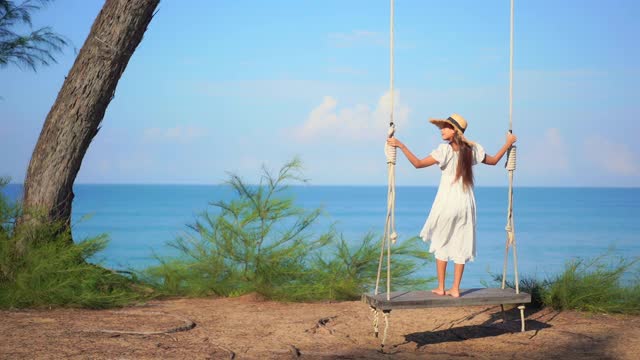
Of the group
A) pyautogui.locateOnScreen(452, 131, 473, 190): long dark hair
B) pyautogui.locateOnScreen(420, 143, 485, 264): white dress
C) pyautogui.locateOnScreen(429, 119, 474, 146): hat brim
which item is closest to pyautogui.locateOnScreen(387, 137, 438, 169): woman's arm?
pyautogui.locateOnScreen(420, 143, 485, 264): white dress

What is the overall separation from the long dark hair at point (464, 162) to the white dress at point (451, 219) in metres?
0.04

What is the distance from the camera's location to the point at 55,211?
8562mm

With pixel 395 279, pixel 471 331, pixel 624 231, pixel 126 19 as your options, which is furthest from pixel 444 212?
pixel 624 231

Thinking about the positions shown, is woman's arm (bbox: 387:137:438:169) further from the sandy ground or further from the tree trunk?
the tree trunk

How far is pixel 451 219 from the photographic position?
6.43 metres

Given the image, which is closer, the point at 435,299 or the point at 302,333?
the point at 435,299

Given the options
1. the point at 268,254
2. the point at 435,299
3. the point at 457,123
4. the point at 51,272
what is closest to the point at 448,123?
the point at 457,123

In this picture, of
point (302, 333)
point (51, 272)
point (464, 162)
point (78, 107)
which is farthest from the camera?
point (78, 107)

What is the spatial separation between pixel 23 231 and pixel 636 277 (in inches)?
249

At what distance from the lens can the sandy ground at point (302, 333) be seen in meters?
6.05

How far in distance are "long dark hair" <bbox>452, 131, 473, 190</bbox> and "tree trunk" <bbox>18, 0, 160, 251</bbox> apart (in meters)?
3.99

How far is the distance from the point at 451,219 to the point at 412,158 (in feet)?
1.97

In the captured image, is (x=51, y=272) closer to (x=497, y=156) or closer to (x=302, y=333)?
(x=302, y=333)

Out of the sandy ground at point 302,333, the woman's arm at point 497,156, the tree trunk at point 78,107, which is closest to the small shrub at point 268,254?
the sandy ground at point 302,333
